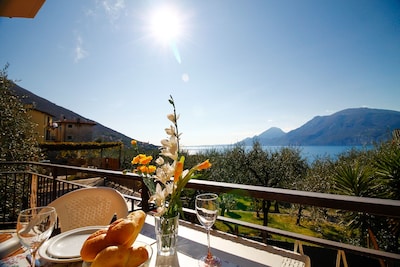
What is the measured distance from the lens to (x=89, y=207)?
139 centimetres

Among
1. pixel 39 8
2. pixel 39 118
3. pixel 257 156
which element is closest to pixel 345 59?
pixel 257 156

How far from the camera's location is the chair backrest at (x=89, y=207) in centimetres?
132

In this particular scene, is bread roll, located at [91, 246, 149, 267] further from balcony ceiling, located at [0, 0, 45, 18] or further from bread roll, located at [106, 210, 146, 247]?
balcony ceiling, located at [0, 0, 45, 18]

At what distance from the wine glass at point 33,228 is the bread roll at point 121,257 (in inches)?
10.4

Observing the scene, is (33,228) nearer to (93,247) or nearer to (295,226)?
(93,247)

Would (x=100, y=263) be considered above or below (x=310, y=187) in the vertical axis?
above

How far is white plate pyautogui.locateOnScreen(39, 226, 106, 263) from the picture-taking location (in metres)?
0.65

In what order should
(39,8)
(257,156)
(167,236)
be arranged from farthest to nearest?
(257,156) → (39,8) → (167,236)

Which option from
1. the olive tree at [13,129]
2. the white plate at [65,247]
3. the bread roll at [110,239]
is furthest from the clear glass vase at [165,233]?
the olive tree at [13,129]

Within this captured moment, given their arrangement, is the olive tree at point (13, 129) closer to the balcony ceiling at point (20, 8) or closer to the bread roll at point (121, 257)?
the balcony ceiling at point (20, 8)

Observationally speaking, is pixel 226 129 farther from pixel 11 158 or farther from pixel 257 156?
pixel 11 158

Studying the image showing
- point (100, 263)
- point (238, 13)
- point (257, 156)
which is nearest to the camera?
point (100, 263)

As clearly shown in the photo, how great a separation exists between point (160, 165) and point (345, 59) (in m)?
11.8

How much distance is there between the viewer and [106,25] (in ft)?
15.0
